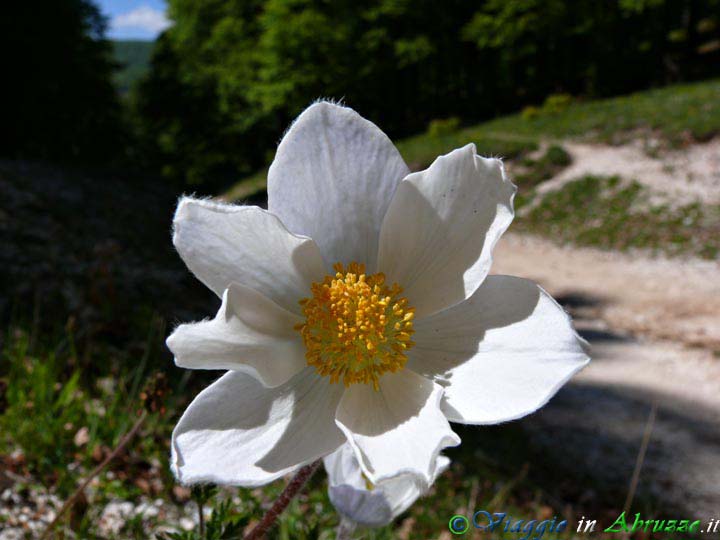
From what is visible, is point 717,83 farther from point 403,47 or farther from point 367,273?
point 367,273

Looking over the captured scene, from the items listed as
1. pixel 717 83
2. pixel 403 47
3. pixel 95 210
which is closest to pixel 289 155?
pixel 95 210

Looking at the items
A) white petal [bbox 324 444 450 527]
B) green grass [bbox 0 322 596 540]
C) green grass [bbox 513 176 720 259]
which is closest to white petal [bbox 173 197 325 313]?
white petal [bbox 324 444 450 527]

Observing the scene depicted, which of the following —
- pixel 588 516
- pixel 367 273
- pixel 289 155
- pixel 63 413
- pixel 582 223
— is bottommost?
pixel 582 223

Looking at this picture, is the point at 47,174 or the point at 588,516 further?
the point at 47,174

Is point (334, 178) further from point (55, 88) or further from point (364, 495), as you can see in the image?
point (55, 88)

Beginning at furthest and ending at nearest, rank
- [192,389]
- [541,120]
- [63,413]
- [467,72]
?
[467,72], [541,120], [192,389], [63,413]

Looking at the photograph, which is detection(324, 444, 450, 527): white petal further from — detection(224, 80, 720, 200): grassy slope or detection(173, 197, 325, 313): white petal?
detection(224, 80, 720, 200): grassy slope

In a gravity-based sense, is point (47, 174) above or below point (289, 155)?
below

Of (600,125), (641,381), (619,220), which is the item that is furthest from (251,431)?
(600,125)
